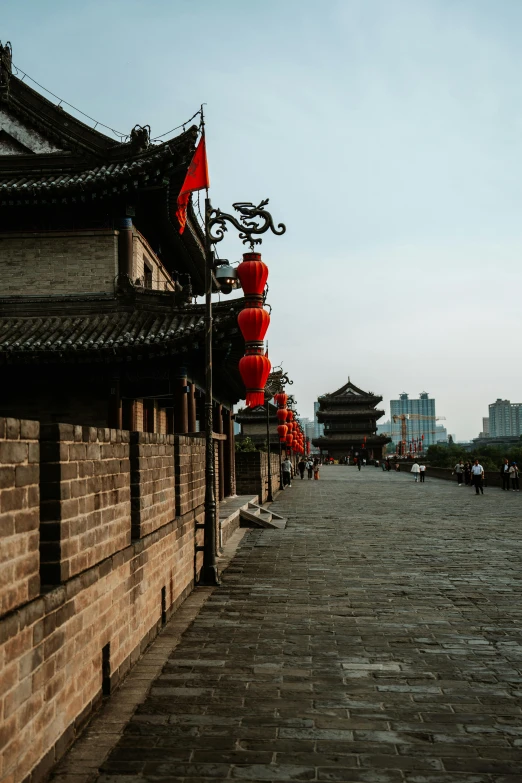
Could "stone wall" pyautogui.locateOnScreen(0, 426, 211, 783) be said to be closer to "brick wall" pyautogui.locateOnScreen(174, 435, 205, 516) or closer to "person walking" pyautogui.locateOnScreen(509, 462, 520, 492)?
"brick wall" pyautogui.locateOnScreen(174, 435, 205, 516)

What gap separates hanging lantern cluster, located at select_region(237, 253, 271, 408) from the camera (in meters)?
10.4

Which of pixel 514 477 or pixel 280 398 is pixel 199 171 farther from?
pixel 514 477

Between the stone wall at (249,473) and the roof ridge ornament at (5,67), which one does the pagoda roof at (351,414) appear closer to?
the stone wall at (249,473)

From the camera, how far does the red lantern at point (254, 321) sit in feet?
34.8

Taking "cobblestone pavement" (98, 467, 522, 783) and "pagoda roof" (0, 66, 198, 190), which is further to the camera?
"pagoda roof" (0, 66, 198, 190)

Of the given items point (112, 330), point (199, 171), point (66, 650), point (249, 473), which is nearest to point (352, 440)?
point (249, 473)

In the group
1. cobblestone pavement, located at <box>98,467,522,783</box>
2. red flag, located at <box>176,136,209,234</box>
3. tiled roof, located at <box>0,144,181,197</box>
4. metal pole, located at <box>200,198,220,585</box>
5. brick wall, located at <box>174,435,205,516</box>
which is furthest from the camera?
tiled roof, located at <box>0,144,181,197</box>

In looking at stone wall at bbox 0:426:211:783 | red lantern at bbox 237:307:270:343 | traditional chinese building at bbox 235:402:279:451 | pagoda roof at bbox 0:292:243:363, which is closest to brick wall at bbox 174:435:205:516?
stone wall at bbox 0:426:211:783

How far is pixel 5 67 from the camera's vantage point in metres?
15.5

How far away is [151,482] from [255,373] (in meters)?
4.14

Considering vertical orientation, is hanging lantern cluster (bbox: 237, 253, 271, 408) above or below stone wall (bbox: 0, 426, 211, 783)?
above

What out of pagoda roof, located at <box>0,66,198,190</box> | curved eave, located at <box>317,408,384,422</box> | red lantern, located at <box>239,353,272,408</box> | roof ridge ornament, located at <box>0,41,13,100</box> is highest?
roof ridge ornament, located at <box>0,41,13,100</box>

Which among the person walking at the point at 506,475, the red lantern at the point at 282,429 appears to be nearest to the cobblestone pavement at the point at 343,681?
the person walking at the point at 506,475

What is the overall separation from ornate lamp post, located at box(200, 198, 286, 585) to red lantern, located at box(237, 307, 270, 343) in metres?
0.48
